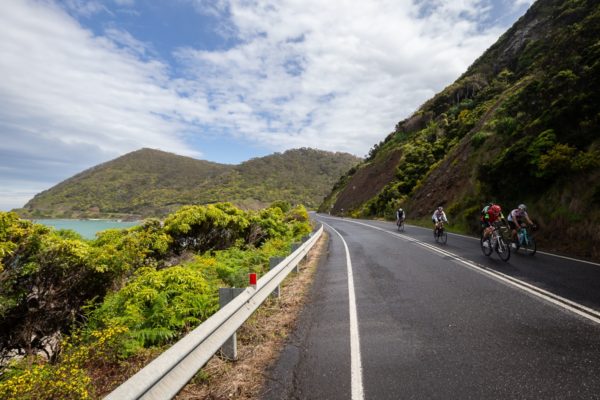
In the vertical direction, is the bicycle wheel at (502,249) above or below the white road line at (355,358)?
above

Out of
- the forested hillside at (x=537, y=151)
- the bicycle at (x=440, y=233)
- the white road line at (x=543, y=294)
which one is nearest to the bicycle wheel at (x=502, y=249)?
the white road line at (x=543, y=294)

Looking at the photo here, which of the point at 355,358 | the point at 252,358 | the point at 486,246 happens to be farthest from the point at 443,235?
the point at 252,358

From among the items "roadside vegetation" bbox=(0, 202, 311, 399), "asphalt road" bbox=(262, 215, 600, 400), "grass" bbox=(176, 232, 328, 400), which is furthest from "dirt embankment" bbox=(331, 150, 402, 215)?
"grass" bbox=(176, 232, 328, 400)

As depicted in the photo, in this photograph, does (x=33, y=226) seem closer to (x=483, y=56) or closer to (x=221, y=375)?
(x=221, y=375)

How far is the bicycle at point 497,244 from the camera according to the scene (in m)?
10.5

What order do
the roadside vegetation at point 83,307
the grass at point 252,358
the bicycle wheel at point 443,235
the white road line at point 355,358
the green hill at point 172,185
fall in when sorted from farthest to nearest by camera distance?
the green hill at point 172,185 → the bicycle wheel at point 443,235 → the roadside vegetation at point 83,307 → the grass at point 252,358 → the white road line at point 355,358

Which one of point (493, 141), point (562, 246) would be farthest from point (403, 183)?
point (562, 246)

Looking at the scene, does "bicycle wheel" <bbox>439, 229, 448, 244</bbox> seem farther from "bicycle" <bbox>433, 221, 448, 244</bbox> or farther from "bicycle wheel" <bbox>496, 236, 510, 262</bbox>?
"bicycle wheel" <bbox>496, 236, 510, 262</bbox>

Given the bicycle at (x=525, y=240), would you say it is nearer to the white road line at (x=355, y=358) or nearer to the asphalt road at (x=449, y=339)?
the asphalt road at (x=449, y=339)

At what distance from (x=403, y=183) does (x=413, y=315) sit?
3844 cm

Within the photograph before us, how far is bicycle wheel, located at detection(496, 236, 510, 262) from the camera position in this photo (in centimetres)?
1044

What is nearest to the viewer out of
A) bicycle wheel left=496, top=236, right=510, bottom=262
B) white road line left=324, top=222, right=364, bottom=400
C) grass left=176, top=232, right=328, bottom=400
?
white road line left=324, top=222, right=364, bottom=400

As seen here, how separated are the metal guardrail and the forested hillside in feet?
39.0

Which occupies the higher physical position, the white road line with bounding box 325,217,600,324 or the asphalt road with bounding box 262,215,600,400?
the white road line with bounding box 325,217,600,324
